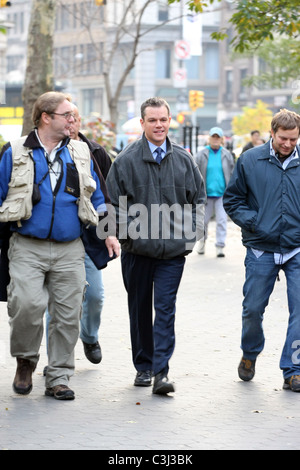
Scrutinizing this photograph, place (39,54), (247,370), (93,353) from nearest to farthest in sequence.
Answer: (247,370), (93,353), (39,54)

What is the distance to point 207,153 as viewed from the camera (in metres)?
16.5

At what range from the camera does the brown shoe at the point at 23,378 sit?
22.9ft

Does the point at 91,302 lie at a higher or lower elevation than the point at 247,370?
higher

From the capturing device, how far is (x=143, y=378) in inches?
290

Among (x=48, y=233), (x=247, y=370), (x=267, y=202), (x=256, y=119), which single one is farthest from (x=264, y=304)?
(x=256, y=119)

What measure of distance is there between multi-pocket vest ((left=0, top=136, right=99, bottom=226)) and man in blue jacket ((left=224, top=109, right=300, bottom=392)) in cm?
111

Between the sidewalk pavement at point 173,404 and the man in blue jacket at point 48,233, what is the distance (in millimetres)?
335

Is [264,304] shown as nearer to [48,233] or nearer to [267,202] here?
[267,202]

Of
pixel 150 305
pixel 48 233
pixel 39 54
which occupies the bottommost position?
pixel 150 305

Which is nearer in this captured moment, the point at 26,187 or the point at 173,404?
the point at 26,187

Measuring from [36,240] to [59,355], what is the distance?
0.80 meters

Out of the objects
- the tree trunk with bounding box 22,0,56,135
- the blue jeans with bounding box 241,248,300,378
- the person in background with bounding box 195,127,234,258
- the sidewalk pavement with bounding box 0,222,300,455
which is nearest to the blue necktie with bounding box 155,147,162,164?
the blue jeans with bounding box 241,248,300,378

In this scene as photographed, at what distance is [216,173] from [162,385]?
9615 millimetres

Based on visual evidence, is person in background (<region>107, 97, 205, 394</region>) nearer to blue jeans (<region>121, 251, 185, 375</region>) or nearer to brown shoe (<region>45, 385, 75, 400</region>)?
blue jeans (<region>121, 251, 185, 375</region>)
